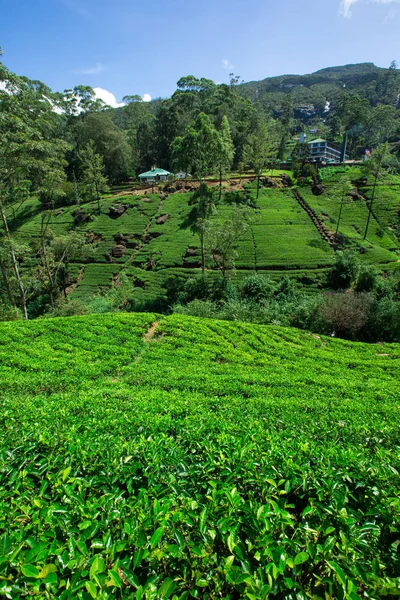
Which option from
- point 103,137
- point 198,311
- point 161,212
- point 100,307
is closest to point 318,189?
point 161,212

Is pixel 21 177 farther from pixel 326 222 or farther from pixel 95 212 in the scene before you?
pixel 326 222

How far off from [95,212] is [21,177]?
104 ft

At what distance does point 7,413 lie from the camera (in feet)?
20.0

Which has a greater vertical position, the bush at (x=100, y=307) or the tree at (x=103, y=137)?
the tree at (x=103, y=137)

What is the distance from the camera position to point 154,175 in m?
62.6

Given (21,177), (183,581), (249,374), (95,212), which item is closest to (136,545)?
(183,581)

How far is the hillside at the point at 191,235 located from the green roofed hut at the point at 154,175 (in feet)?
20.0

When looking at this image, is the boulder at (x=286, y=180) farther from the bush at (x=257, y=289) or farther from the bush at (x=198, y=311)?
the bush at (x=198, y=311)

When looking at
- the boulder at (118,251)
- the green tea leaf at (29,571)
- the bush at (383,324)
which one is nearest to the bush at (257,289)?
the bush at (383,324)

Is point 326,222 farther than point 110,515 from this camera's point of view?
Yes

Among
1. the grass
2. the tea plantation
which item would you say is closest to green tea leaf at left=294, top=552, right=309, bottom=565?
the tea plantation

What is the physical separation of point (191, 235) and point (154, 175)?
25.2 metres

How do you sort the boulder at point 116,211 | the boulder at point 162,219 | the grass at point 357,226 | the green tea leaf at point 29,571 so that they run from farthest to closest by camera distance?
the boulder at point 116,211 → the boulder at point 162,219 → the grass at point 357,226 → the green tea leaf at point 29,571

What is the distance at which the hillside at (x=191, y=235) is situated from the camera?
3822 centimetres
